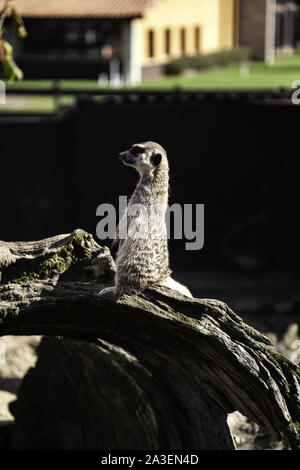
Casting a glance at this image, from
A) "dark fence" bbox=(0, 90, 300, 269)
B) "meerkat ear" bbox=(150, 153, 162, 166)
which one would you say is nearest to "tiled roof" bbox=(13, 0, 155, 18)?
"dark fence" bbox=(0, 90, 300, 269)

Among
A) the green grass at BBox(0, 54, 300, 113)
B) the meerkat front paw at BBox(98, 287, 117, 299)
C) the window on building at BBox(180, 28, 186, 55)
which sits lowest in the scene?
the meerkat front paw at BBox(98, 287, 117, 299)

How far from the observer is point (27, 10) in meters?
36.0

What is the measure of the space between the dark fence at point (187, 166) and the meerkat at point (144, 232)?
6.35 meters

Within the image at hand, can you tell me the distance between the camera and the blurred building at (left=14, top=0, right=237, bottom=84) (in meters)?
36.0

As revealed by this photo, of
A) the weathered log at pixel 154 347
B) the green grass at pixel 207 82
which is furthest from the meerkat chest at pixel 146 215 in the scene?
the green grass at pixel 207 82

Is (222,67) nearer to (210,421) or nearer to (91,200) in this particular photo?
(91,200)

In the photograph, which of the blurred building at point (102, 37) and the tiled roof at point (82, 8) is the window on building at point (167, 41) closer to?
the blurred building at point (102, 37)

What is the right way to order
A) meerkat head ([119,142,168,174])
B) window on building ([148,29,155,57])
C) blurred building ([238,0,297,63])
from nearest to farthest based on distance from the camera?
meerkat head ([119,142,168,174])
window on building ([148,29,155,57])
blurred building ([238,0,297,63])

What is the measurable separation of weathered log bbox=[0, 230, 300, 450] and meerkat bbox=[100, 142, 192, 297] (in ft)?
0.36

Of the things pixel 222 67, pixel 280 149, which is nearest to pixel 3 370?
pixel 280 149

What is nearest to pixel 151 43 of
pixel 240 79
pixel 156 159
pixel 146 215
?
pixel 240 79

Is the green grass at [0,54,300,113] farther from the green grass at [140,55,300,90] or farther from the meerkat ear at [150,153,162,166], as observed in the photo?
the meerkat ear at [150,153,162,166]

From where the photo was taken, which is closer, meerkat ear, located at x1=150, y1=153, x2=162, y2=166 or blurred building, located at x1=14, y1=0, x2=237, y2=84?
meerkat ear, located at x1=150, y1=153, x2=162, y2=166
